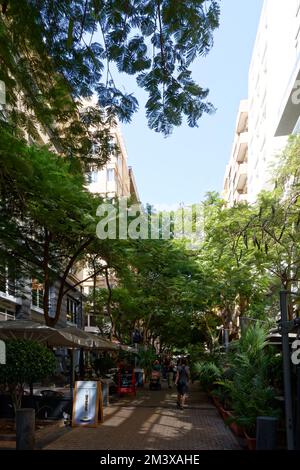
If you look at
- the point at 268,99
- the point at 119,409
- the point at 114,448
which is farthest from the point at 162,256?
the point at 268,99

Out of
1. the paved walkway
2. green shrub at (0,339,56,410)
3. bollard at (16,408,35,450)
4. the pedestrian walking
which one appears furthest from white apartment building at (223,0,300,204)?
bollard at (16,408,35,450)

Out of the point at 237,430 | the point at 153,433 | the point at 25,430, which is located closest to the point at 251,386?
the point at 237,430

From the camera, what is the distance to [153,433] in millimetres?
13625

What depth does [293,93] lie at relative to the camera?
2986cm

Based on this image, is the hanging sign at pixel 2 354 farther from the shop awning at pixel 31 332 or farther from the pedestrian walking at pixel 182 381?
the pedestrian walking at pixel 182 381

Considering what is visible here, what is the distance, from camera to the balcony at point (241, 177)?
6226cm

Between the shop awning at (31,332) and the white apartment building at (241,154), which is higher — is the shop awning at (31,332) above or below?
below

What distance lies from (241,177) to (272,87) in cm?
2189

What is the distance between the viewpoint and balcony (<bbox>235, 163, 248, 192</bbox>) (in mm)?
62263

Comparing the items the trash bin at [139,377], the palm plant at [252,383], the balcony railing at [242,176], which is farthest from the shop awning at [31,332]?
the balcony railing at [242,176]

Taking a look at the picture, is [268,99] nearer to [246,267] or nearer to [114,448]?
[246,267]

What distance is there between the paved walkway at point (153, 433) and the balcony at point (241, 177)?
4491cm

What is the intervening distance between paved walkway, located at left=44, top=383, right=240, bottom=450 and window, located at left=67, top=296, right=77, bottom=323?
2544 cm

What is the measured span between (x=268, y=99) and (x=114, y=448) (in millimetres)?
36223
